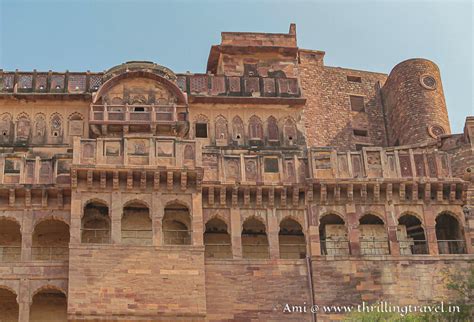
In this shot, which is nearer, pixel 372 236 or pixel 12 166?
pixel 12 166

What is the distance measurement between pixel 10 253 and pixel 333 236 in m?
9.29

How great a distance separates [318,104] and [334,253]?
40.2ft

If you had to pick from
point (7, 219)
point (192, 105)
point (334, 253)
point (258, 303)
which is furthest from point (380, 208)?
point (7, 219)

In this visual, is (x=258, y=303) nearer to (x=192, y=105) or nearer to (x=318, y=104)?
(x=192, y=105)

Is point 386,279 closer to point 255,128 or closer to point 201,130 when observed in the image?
point 255,128

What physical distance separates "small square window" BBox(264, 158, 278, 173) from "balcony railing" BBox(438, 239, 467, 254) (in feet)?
17.2

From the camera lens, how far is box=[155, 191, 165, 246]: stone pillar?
96.5 feet

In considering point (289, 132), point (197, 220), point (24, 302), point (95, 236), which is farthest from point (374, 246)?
point (24, 302)

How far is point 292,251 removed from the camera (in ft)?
104

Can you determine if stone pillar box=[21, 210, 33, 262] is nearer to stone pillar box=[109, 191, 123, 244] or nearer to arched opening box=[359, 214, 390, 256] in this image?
stone pillar box=[109, 191, 123, 244]

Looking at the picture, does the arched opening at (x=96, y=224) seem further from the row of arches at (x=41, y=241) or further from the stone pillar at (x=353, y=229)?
the stone pillar at (x=353, y=229)

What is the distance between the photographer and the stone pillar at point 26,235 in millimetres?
29562

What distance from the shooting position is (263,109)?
119 ft

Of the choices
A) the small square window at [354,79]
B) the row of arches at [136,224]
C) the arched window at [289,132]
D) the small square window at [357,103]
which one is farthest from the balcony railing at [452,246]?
the small square window at [354,79]
